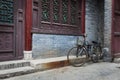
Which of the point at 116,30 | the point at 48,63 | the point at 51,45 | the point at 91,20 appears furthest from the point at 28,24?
the point at 116,30

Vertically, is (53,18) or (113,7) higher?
(113,7)

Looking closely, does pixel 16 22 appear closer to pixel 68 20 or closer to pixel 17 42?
pixel 17 42

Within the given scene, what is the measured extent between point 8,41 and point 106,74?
10.4 feet

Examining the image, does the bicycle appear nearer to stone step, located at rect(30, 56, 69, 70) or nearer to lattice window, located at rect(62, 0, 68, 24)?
stone step, located at rect(30, 56, 69, 70)

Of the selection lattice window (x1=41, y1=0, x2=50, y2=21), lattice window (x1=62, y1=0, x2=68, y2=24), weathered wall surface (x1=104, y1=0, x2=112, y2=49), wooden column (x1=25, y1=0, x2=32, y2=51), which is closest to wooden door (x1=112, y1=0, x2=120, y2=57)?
weathered wall surface (x1=104, y1=0, x2=112, y2=49)

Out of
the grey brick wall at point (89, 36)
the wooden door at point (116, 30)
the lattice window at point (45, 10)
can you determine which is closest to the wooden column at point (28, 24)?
the grey brick wall at point (89, 36)

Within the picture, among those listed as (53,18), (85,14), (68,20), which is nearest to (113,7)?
(85,14)

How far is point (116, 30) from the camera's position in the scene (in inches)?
369

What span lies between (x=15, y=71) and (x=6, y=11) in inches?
72.9

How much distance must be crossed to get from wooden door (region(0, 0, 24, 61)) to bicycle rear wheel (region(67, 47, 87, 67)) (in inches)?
81.0

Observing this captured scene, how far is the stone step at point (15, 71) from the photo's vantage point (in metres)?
5.63

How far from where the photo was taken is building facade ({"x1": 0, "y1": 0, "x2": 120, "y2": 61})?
6.57m

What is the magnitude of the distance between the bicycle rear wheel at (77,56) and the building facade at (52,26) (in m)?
0.27

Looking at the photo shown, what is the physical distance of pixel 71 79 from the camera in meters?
5.80
